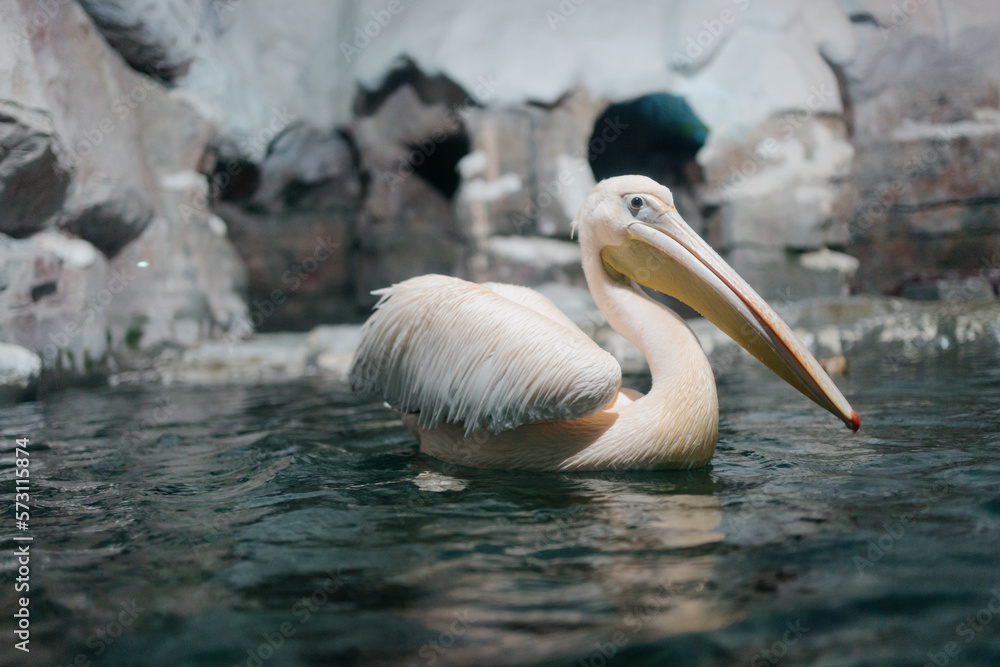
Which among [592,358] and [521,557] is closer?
[521,557]

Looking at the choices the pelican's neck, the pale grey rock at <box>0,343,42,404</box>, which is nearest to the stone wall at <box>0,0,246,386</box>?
the pale grey rock at <box>0,343,42,404</box>

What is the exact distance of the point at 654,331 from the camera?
290 centimetres

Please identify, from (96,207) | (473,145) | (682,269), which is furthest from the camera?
(473,145)

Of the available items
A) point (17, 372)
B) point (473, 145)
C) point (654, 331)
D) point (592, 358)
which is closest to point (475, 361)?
point (592, 358)

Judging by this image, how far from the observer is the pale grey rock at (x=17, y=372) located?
5.56 meters

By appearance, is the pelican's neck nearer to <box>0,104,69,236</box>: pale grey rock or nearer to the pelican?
the pelican

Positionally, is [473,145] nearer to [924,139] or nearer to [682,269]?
[924,139]

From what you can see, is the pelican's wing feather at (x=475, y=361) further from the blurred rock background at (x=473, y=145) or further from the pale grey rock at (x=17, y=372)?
the blurred rock background at (x=473, y=145)

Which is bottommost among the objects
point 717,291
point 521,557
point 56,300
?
point 521,557

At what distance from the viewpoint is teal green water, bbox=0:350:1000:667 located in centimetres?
150

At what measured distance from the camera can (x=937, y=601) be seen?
5.24 feet

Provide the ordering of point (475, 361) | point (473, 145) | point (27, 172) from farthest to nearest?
1. point (473, 145)
2. point (27, 172)
3. point (475, 361)

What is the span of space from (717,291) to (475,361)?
2.98 ft

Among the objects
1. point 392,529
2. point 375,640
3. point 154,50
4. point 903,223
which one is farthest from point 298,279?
point 375,640
